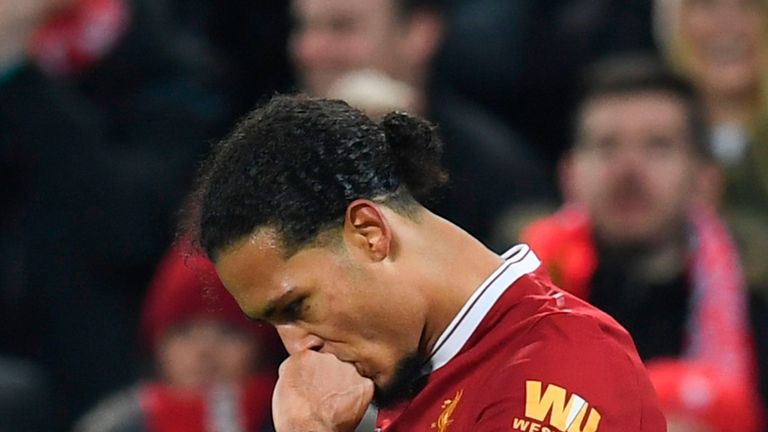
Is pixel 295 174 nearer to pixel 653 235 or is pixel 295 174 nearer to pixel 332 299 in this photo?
pixel 332 299

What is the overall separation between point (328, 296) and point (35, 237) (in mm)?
3168

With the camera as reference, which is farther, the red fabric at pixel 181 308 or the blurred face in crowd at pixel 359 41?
the blurred face in crowd at pixel 359 41

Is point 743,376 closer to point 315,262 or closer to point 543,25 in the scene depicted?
point 543,25

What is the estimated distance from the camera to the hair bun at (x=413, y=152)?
8.39 ft

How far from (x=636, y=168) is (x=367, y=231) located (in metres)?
2.61

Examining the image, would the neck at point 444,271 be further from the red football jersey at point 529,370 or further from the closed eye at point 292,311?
the closed eye at point 292,311

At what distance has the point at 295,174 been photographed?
2.42 metres

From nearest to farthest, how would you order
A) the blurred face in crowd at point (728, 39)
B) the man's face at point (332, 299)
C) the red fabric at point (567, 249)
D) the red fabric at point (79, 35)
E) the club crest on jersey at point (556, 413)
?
the club crest on jersey at point (556, 413) < the man's face at point (332, 299) < the red fabric at point (567, 249) < the blurred face in crowd at point (728, 39) < the red fabric at point (79, 35)

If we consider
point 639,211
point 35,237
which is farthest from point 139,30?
point 639,211

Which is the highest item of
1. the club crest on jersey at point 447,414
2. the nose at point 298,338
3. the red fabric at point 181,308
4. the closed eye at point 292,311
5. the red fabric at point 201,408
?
the closed eye at point 292,311

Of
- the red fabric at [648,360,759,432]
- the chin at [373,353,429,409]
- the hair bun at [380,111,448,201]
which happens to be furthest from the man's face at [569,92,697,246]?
the chin at [373,353,429,409]

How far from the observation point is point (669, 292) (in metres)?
4.84

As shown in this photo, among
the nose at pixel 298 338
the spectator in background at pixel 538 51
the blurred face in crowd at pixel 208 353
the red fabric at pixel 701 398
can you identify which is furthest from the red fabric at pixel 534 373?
the spectator in background at pixel 538 51

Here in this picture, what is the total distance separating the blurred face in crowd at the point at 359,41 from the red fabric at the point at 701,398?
5.35 feet
